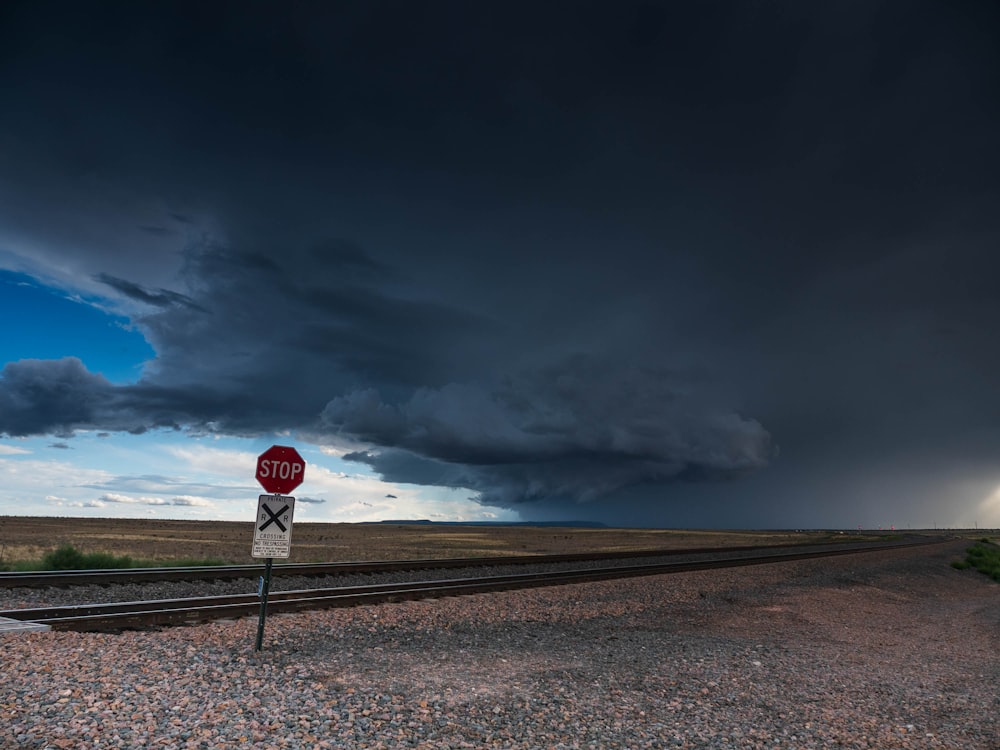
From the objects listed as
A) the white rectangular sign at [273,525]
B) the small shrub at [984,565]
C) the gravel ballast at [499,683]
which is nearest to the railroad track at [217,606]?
the gravel ballast at [499,683]

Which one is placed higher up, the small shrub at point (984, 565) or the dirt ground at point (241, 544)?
the dirt ground at point (241, 544)

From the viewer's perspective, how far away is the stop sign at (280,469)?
12.6 m

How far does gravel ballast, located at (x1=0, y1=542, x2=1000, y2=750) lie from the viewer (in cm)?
845

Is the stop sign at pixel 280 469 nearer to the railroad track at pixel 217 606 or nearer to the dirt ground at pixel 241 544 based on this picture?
the railroad track at pixel 217 606

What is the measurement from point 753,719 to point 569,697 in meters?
2.75

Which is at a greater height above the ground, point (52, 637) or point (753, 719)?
point (52, 637)

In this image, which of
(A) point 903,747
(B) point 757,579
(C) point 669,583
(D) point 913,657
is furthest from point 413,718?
(B) point 757,579

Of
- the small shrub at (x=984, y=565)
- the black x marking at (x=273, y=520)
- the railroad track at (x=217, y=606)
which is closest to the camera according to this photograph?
the black x marking at (x=273, y=520)

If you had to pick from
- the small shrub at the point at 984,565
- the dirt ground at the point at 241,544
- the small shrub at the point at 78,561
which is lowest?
the small shrub at the point at 984,565

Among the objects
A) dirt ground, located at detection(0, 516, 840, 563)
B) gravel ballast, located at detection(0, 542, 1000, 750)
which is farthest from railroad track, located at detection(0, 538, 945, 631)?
dirt ground, located at detection(0, 516, 840, 563)

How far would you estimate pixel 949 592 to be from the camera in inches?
1291

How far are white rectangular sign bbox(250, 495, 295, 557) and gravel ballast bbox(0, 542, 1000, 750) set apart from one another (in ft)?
6.22

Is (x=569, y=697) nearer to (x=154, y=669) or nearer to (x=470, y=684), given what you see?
(x=470, y=684)

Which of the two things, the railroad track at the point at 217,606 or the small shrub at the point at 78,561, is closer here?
the railroad track at the point at 217,606
